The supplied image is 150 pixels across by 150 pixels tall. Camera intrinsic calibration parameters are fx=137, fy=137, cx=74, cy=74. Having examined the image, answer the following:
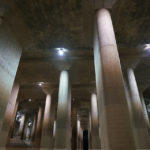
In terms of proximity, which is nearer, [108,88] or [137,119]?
[108,88]

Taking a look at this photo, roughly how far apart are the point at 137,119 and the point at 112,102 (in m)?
9.47

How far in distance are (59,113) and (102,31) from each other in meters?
8.08

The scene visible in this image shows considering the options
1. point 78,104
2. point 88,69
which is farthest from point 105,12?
point 78,104

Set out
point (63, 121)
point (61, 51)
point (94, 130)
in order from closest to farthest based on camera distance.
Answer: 1. point (63, 121)
2. point (61, 51)
3. point (94, 130)

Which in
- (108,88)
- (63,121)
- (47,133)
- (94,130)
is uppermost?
(108,88)

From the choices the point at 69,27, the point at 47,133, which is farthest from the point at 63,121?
the point at 47,133

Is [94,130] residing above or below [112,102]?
above

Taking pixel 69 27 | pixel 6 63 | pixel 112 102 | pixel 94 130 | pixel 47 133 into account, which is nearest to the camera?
pixel 112 102

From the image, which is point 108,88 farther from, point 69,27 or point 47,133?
point 47,133

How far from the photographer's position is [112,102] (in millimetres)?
4285

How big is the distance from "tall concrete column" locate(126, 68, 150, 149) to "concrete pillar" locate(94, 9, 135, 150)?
837 centimetres

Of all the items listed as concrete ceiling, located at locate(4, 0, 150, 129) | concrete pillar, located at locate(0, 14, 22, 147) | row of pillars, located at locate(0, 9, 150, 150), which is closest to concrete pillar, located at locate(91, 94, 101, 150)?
concrete ceiling, located at locate(4, 0, 150, 129)

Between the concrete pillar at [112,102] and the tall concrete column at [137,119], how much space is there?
837cm

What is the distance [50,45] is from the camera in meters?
9.87
